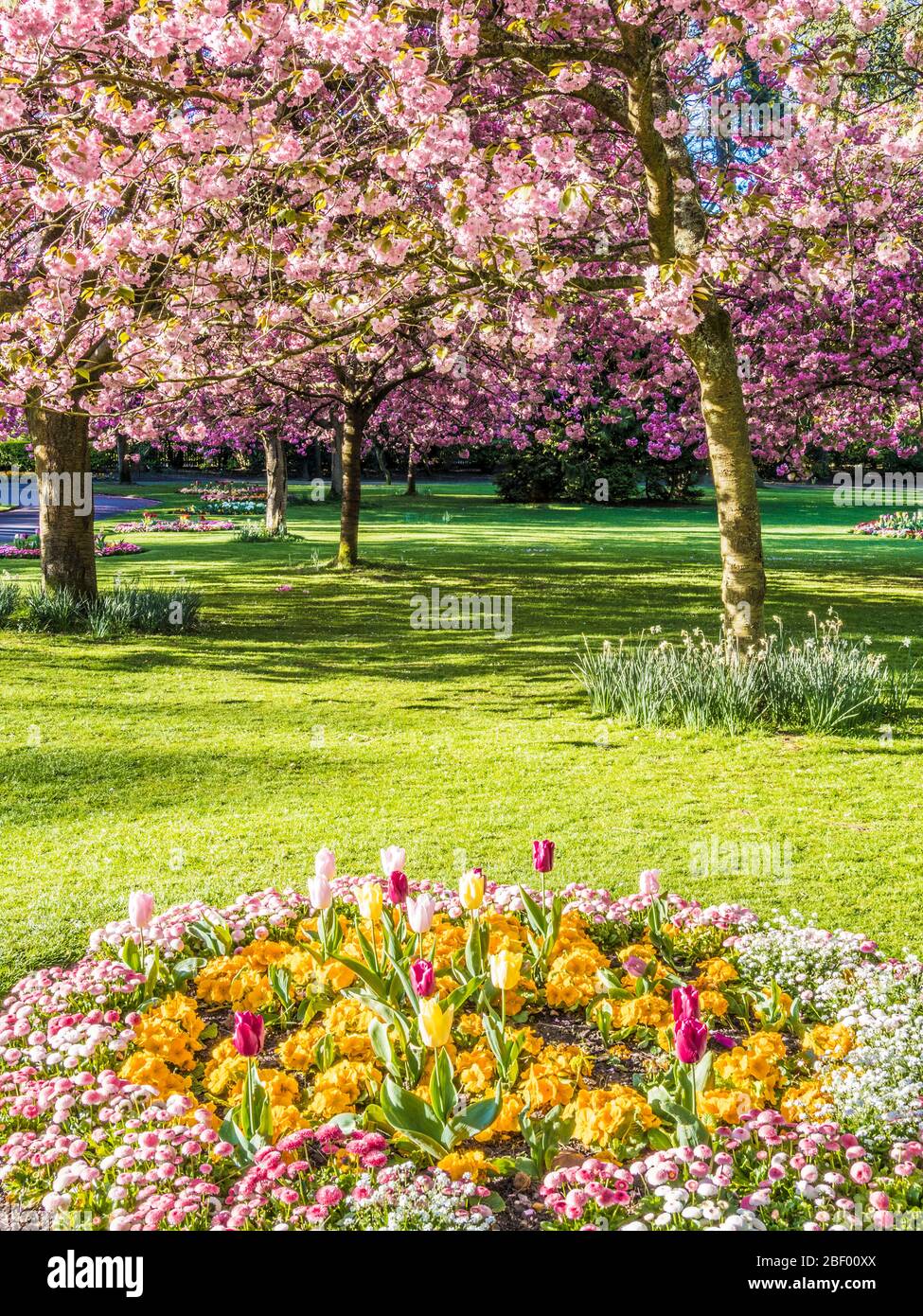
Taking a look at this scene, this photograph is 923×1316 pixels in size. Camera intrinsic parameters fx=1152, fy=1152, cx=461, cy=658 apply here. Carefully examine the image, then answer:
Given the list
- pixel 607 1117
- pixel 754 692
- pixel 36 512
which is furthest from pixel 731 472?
pixel 36 512

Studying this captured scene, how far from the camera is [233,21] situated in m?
6.14

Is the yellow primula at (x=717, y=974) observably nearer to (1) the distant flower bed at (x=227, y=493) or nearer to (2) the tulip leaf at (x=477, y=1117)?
(2) the tulip leaf at (x=477, y=1117)

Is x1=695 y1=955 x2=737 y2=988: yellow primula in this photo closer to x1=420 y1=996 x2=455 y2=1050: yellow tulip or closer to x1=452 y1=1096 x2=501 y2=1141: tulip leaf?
x1=452 y1=1096 x2=501 y2=1141: tulip leaf

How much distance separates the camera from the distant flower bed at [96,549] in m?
24.2

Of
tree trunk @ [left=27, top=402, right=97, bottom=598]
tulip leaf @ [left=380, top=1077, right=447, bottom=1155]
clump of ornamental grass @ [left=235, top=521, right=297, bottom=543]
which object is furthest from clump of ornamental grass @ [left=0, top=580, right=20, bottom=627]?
tulip leaf @ [left=380, top=1077, right=447, bottom=1155]

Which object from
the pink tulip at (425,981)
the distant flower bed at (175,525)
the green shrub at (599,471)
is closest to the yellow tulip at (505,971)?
the pink tulip at (425,981)

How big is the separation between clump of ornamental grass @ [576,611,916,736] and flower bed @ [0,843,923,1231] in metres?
4.80

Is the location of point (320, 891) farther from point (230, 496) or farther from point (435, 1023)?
point (230, 496)

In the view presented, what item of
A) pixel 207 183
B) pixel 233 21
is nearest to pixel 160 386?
pixel 207 183

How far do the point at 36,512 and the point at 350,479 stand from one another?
20.7m

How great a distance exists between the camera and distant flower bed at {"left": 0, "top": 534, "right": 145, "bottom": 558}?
24203 mm

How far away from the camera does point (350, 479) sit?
66.6 ft

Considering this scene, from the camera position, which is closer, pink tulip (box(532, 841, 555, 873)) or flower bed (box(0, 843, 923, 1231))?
flower bed (box(0, 843, 923, 1231))
